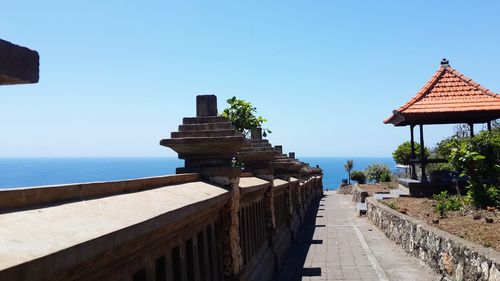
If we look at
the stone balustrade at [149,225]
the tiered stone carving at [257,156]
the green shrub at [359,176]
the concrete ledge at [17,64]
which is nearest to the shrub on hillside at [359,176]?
the green shrub at [359,176]

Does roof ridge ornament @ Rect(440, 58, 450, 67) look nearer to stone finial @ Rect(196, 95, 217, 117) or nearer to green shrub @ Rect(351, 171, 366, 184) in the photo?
stone finial @ Rect(196, 95, 217, 117)

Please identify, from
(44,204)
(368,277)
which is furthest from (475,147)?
(44,204)

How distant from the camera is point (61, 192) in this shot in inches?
136

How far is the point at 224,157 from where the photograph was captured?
7492 millimetres

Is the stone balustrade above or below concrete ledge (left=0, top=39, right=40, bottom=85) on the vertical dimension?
below

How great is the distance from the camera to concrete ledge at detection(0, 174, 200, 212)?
9.64 ft

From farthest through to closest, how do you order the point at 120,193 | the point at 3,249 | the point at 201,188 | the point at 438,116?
the point at 438,116, the point at 201,188, the point at 120,193, the point at 3,249

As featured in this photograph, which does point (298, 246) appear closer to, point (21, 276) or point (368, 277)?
point (368, 277)

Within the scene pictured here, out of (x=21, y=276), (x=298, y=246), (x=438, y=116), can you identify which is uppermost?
(x=438, y=116)

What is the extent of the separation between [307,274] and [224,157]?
4696 mm

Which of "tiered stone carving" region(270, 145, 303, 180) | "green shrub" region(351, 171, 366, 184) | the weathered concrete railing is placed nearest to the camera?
the weathered concrete railing

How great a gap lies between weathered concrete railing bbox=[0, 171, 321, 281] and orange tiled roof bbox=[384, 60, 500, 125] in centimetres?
1436

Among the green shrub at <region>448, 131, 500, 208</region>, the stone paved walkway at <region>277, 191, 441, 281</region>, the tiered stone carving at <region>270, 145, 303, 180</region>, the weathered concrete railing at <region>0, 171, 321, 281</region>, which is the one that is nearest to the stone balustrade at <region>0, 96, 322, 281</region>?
the weathered concrete railing at <region>0, 171, 321, 281</region>

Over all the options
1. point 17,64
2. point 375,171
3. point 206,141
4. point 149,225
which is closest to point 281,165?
point 206,141
